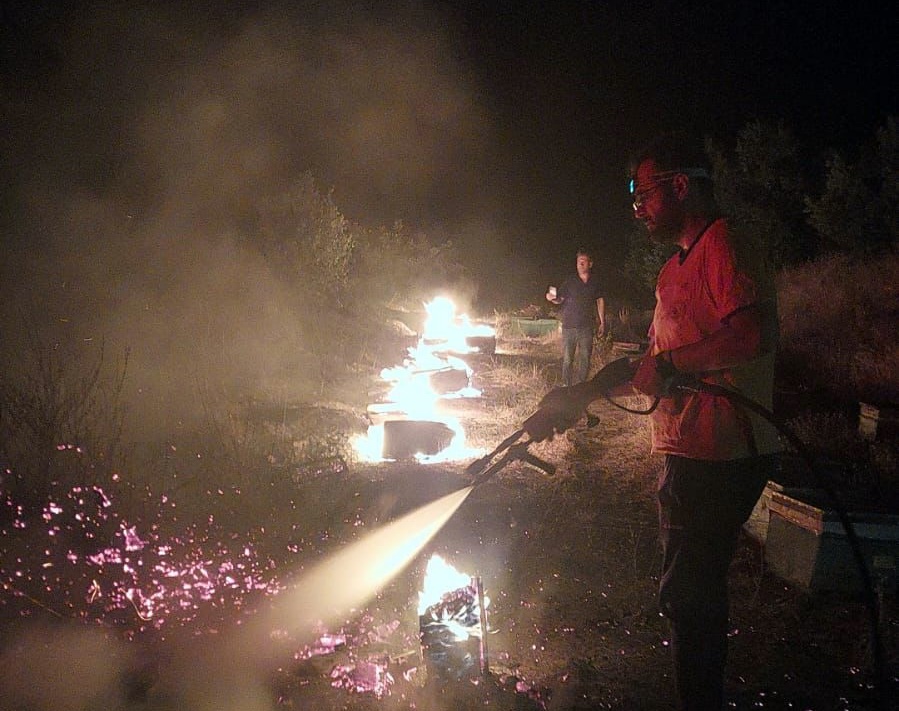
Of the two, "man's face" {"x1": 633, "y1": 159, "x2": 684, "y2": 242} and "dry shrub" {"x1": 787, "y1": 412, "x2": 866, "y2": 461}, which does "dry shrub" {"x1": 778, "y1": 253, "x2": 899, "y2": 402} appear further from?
"man's face" {"x1": 633, "y1": 159, "x2": 684, "y2": 242}

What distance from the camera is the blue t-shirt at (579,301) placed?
7336 millimetres

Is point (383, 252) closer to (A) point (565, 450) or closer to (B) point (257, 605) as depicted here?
(A) point (565, 450)

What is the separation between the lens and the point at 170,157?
332 inches

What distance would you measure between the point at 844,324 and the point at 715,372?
975 cm

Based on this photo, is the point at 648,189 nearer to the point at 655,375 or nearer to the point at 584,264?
the point at 655,375

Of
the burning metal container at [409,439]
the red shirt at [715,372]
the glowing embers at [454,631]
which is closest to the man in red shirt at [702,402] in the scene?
the red shirt at [715,372]

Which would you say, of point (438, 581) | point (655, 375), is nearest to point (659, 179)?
point (655, 375)

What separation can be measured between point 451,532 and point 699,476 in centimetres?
238

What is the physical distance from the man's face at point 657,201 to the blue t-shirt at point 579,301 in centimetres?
506

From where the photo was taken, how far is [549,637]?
3.05 metres

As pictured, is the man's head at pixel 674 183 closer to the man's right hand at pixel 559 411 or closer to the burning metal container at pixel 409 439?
the man's right hand at pixel 559 411

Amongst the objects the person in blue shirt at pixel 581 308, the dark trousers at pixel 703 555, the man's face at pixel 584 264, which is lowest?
the dark trousers at pixel 703 555

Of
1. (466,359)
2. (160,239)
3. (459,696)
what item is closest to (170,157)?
(160,239)

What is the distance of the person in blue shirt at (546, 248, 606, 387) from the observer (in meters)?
7.34
